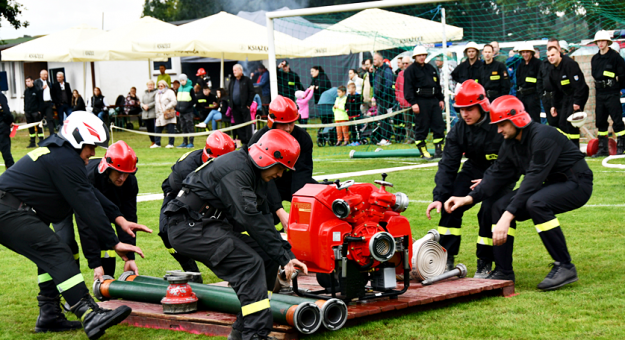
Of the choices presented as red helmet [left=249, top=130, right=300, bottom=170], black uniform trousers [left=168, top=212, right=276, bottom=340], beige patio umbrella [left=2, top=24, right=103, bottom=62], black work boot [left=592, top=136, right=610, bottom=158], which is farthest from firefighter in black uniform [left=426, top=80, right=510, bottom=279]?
beige patio umbrella [left=2, top=24, right=103, bottom=62]

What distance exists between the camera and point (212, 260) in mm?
4895

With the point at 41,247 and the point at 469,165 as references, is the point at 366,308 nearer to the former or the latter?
the point at 469,165

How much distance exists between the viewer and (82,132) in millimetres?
5297

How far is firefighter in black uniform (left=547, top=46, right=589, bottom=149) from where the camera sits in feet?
45.5

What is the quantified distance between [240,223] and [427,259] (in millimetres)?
2162

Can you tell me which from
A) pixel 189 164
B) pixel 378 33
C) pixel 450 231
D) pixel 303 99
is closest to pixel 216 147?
pixel 189 164

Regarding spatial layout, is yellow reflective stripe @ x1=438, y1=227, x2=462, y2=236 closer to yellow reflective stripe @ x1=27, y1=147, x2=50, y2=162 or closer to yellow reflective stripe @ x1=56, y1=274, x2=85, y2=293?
yellow reflective stripe @ x1=56, y1=274, x2=85, y2=293

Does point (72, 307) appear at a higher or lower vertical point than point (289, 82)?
lower

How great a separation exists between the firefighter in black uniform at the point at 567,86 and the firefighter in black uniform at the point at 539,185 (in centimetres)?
799

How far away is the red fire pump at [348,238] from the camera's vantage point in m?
5.41

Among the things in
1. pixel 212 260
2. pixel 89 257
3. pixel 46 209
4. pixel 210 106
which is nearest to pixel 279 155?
pixel 212 260

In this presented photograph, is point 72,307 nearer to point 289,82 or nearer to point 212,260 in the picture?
point 212,260

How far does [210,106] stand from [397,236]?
19071 mm

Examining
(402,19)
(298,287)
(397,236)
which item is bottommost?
(298,287)
